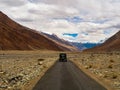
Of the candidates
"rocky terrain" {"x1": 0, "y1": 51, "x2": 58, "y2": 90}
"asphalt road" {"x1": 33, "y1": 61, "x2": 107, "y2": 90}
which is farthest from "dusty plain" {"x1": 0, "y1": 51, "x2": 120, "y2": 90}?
"asphalt road" {"x1": 33, "y1": 61, "x2": 107, "y2": 90}

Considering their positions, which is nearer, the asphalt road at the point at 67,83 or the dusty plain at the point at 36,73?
the asphalt road at the point at 67,83

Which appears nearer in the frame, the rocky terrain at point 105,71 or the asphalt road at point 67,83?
the asphalt road at point 67,83

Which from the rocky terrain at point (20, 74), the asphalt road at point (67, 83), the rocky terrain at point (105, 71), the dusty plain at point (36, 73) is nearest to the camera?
the asphalt road at point (67, 83)

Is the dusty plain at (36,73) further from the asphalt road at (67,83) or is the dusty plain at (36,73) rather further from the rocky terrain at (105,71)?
the asphalt road at (67,83)

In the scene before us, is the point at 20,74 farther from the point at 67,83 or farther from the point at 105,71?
the point at 105,71

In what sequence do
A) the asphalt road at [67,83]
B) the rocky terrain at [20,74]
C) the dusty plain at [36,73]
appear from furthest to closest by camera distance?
the dusty plain at [36,73], the rocky terrain at [20,74], the asphalt road at [67,83]

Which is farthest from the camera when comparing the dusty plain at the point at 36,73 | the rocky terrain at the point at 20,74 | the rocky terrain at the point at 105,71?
the rocky terrain at the point at 105,71

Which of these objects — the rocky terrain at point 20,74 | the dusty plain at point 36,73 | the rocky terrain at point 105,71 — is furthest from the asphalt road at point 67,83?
the rocky terrain at point 105,71

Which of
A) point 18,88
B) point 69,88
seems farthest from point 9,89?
point 69,88

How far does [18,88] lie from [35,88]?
61.1 inches

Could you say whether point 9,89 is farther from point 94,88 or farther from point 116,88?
point 116,88

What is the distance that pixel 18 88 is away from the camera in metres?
21.0

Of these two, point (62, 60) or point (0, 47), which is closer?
point (62, 60)

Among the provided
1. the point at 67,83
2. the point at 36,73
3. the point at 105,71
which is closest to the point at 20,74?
the point at 36,73
